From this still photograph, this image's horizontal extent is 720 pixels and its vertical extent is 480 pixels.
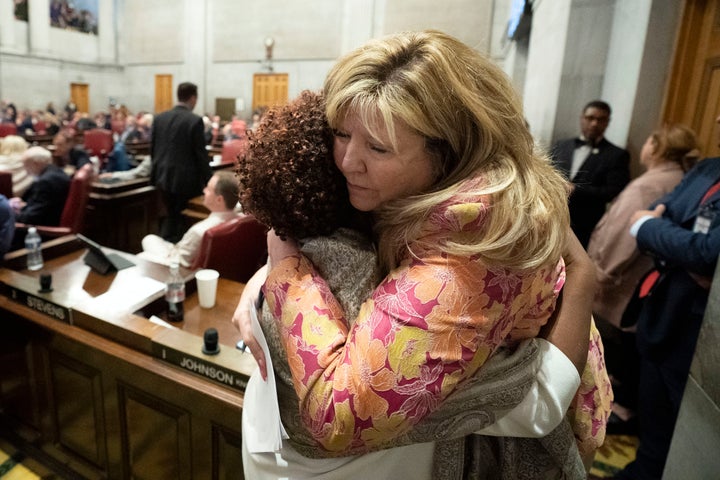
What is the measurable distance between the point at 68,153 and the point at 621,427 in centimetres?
582

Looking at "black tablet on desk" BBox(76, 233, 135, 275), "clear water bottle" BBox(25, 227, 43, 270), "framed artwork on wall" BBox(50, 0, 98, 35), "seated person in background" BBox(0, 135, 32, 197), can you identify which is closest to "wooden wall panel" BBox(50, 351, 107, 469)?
"black tablet on desk" BBox(76, 233, 135, 275)

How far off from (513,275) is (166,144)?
461 cm

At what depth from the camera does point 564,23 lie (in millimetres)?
3490

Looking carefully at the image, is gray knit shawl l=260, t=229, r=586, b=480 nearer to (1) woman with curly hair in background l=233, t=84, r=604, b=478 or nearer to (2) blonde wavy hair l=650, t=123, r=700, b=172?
(1) woman with curly hair in background l=233, t=84, r=604, b=478

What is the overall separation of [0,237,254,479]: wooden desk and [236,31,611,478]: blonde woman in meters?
0.74

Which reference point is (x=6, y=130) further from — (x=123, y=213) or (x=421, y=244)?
(x=421, y=244)

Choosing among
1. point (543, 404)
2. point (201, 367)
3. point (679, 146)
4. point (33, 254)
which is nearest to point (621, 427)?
point (679, 146)

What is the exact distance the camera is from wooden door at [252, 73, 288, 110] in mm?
15188

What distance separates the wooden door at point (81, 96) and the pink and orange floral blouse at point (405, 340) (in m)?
20.4

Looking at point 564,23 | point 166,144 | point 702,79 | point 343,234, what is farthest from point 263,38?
point 343,234

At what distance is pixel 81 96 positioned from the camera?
1758 cm

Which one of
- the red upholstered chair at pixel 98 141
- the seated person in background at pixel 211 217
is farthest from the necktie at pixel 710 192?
the red upholstered chair at pixel 98 141

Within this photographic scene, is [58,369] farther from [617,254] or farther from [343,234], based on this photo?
[617,254]

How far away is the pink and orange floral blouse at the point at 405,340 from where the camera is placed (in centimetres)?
63
